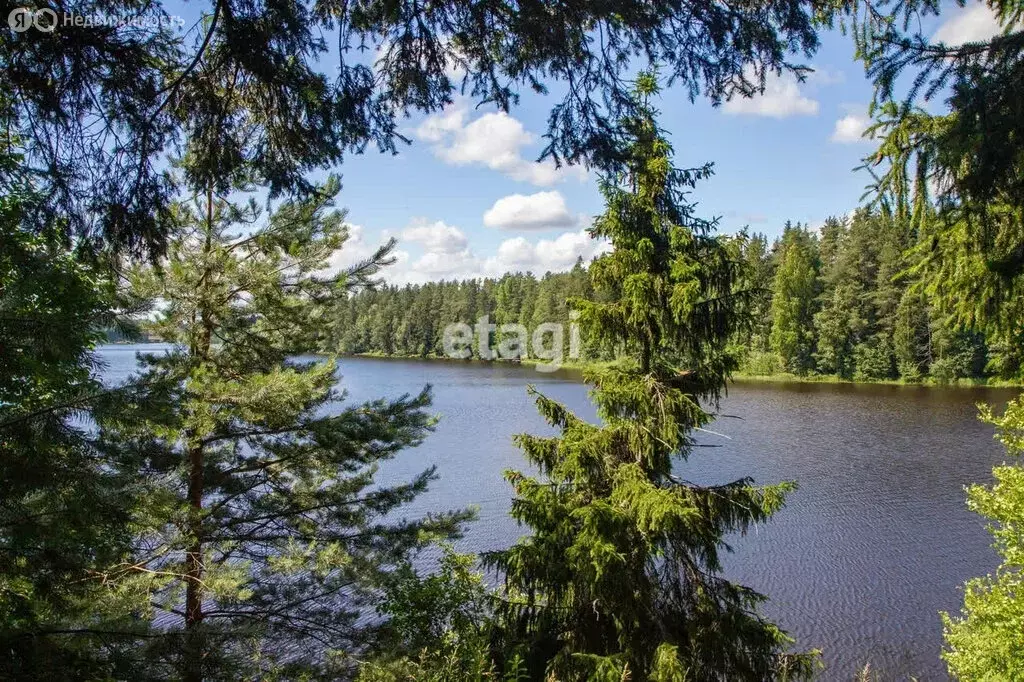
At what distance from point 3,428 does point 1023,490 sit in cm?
986

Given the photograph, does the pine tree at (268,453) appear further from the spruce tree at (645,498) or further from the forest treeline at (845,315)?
the forest treeline at (845,315)

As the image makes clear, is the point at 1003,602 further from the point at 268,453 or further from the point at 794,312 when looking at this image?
the point at 794,312

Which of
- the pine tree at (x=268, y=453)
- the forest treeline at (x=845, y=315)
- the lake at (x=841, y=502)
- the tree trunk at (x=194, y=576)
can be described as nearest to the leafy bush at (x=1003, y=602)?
the lake at (x=841, y=502)

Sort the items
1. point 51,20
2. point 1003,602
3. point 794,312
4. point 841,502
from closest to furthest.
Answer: point 51,20, point 1003,602, point 841,502, point 794,312

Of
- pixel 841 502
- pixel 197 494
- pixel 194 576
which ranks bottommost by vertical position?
pixel 841 502

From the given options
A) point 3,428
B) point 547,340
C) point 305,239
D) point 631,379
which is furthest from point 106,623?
point 547,340

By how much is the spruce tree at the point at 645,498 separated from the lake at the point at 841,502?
113 centimetres

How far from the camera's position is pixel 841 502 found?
62.4 feet

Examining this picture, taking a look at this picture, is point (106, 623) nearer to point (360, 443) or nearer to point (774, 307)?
point (360, 443)

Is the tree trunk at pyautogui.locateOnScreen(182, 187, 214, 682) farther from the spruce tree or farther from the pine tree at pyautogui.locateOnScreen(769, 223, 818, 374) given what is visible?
the pine tree at pyautogui.locateOnScreen(769, 223, 818, 374)

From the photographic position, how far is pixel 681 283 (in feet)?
21.9

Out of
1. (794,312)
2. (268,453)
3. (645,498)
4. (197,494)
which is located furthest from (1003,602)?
(794,312)

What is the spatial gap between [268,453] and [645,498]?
403 centimetres

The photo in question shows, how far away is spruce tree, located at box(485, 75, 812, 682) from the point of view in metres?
6.45
